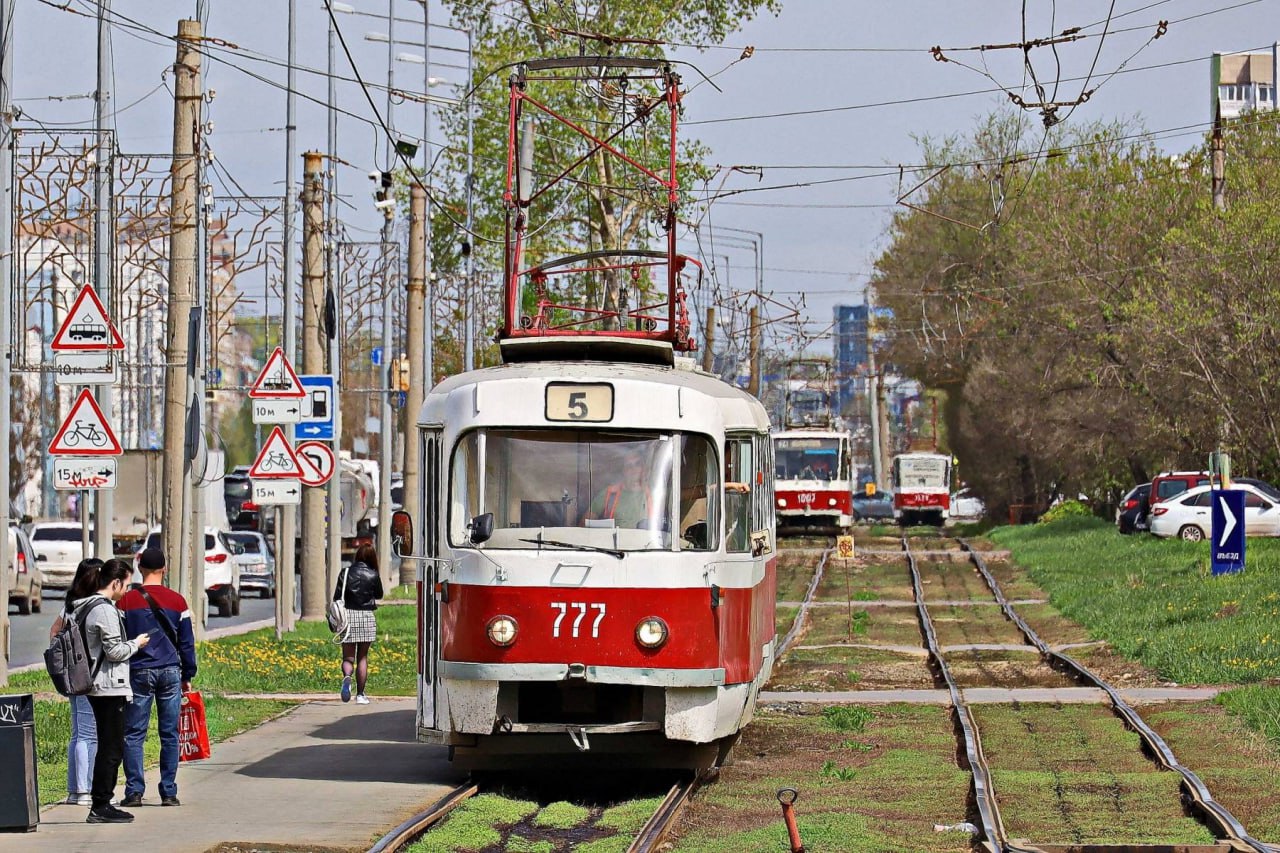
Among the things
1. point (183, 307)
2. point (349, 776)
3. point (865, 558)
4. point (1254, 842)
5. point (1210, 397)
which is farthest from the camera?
point (865, 558)

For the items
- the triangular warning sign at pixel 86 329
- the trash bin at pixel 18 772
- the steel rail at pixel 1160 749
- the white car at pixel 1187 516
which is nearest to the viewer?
the steel rail at pixel 1160 749

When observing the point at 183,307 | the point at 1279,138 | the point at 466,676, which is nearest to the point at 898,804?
the point at 466,676

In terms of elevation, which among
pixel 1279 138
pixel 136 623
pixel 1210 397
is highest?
pixel 1279 138

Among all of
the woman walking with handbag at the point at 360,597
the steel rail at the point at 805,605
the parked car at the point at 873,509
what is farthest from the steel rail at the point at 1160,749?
the parked car at the point at 873,509

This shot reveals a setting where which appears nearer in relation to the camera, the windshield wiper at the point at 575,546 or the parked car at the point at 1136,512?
the windshield wiper at the point at 575,546

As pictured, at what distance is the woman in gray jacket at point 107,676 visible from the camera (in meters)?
11.9

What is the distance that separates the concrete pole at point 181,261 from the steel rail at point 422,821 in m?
9.15

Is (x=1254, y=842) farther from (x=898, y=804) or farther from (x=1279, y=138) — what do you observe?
(x=1279, y=138)

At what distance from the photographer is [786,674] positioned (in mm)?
22656

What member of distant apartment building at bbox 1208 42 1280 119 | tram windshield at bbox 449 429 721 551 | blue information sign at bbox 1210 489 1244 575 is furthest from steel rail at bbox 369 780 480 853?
distant apartment building at bbox 1208 42 1280 119

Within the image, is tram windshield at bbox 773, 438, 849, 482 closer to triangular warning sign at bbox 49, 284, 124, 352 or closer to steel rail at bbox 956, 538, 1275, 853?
steel rail at bbox 956, 538, 1275, 853

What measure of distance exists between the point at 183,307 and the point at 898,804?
12435 millimetres

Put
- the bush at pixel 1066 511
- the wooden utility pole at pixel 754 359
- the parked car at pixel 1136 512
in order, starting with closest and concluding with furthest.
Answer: the parked car at pixel 1136 512 < the wooden utility pole at pixel 754 359 < the bush at pixel 1066 511

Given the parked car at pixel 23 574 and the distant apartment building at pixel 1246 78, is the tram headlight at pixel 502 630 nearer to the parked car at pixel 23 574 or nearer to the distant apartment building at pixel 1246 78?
the parked car at pixel 23 574
